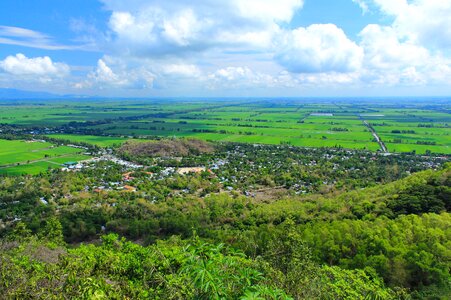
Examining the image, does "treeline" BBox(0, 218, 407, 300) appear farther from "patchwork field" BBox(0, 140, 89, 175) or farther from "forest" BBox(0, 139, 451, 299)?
"patchwork field" BBox(0, 140, 89, 175)

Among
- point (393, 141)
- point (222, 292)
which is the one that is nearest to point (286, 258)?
point (222, 292)

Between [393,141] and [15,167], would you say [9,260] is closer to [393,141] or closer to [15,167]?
[15,167]

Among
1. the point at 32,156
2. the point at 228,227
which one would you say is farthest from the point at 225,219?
the point at 32,156

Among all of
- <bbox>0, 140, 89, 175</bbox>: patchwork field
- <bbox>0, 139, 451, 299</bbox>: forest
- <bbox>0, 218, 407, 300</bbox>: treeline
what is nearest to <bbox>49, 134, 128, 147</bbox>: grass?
<bbox>0, 140, 89, 175</bbox>: patchwork field

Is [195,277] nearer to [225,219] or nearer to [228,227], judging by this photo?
[228,227]

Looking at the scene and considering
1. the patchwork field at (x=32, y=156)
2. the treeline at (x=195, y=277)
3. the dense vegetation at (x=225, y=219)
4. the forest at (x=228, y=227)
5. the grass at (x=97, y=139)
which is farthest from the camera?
the grass at (x=97, y=139)

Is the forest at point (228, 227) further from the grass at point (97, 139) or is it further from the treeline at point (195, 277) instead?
the grass at point (97, 139)

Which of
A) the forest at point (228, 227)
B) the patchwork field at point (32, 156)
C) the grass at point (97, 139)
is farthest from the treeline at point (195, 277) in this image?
the grass at point (97, 139)

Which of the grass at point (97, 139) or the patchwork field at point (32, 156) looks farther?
the grass at point (97, 139)

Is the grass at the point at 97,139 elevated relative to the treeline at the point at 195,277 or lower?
lower
